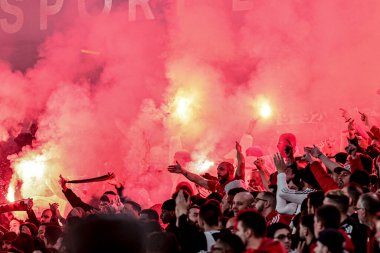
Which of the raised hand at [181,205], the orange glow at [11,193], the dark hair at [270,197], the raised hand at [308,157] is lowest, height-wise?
the raised hand at [181,205]

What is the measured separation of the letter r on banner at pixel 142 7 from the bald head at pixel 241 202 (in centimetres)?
730

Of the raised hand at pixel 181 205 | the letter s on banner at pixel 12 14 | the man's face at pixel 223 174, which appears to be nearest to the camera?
the raised hand at pixel 181 205

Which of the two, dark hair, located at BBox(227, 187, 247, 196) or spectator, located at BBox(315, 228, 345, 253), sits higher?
dark hair, located at BBox(227, 187, 247, 196)

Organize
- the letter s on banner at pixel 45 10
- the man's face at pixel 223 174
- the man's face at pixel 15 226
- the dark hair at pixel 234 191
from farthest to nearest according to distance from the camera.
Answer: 1. the letter s on banner at pixel 45 10
2. the man's face at pixel 15 226
3. the man's face at pixel 223 174
4. the dark hair at pixel 234 191

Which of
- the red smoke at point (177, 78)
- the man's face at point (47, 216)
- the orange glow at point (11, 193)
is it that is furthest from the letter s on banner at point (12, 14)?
the man's face at point (47, 216)

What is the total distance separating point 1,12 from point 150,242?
10.2m

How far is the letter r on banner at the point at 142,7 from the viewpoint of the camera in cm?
1238

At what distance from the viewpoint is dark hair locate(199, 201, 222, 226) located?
15.6 feet

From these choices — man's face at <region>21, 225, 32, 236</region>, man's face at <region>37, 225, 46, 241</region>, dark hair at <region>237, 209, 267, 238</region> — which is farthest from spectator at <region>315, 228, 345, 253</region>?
man's face at <region>21, 225, 32, 236</region>

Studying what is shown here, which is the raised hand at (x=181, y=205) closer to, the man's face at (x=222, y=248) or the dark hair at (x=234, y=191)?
the dark hair at (x=234, y=191)

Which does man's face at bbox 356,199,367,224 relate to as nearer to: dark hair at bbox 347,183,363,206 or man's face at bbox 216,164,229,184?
dark hair at bbox 347,183,363,206

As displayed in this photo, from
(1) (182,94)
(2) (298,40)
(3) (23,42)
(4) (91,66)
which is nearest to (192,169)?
(1) (182,94)

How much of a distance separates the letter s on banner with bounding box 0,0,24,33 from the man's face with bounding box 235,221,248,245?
32.7 feet

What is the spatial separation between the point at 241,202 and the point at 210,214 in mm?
657
